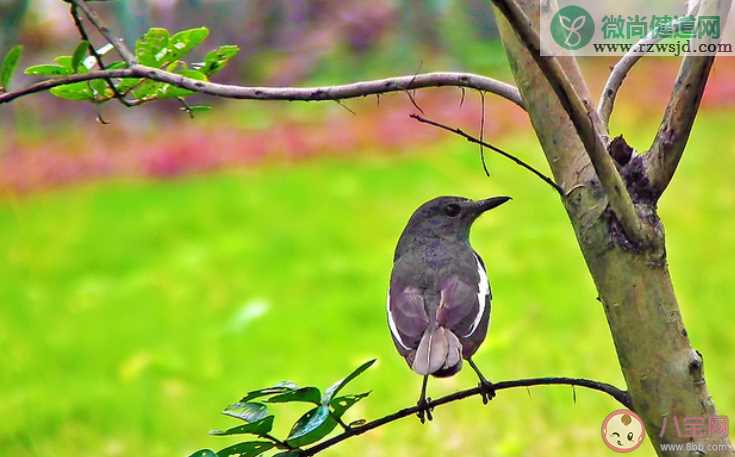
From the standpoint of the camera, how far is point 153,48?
4.97 ft

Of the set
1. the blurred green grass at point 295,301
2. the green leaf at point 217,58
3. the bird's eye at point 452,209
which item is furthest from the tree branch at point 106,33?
the blurred green grass at point 295,301

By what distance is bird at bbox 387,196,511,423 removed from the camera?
74.3 inches

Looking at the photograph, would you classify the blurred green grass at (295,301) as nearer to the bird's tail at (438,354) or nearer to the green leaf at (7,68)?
the bird's tail at (438,354)

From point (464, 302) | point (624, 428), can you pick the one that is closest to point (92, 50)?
point (464, 302)

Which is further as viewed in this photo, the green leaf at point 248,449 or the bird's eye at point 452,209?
the bird's eye at point 452,209

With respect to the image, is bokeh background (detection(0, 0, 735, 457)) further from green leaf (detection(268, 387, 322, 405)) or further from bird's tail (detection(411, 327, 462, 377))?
bird's tail (detection(411, 327, 462, 377))

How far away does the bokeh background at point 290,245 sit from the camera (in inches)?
178

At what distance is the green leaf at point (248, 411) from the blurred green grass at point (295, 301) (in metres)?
1.68

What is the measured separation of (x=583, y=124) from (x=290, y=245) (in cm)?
630

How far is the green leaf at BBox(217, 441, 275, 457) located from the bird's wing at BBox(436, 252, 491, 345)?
58cm

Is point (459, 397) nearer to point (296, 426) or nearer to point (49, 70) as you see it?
point (296, 426)

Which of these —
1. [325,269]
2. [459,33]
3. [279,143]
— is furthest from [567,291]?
[459,33]

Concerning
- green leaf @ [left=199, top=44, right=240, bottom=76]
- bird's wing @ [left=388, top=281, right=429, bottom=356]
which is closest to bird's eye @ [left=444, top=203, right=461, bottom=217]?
bird's wing @ [left=388, top=281, right=429, bottom=356]

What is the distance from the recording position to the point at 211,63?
5.02 ft
